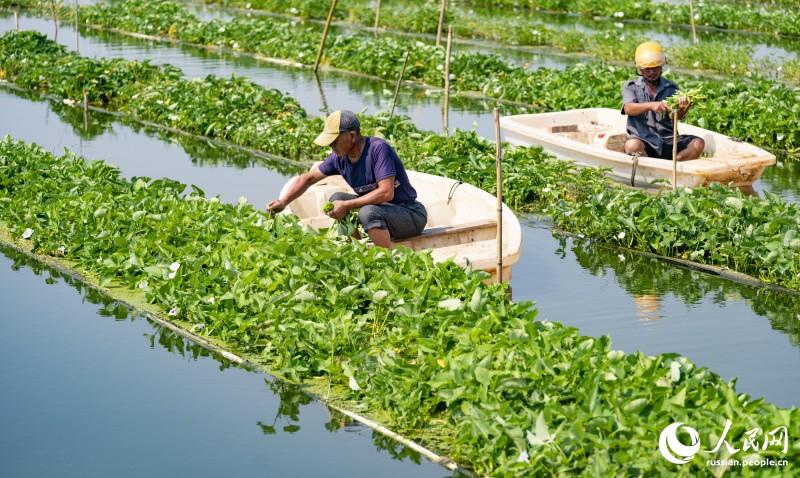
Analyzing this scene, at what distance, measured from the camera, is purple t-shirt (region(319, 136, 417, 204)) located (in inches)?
340

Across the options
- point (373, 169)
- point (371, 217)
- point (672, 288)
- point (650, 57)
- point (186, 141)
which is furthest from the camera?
point (186, 141)

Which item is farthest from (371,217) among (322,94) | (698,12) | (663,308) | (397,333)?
(698,12)

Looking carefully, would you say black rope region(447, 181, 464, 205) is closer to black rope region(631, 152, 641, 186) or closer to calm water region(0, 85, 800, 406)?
calm water region(0, 85, 800, 406)

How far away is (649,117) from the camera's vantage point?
11594mm

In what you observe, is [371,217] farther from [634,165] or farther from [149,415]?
[634,165]

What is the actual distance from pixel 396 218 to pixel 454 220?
3.71 feet

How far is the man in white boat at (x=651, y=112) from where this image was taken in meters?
11.4

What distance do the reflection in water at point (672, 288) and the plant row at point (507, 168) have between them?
0.47 ft

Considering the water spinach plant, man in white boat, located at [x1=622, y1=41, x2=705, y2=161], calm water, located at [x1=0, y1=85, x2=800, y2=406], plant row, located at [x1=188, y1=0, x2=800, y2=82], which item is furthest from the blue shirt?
plant row, located at [x1=188, y1=0, x2=800, y2=82]

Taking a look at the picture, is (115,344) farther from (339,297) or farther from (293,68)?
(293,68)

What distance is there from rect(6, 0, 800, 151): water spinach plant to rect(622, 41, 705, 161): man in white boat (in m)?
1.27

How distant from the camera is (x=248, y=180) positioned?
12.7 metres

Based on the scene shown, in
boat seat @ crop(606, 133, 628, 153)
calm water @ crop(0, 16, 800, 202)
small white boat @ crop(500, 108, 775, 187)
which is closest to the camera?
small white boat @ crop(500, 108, 775, 187)

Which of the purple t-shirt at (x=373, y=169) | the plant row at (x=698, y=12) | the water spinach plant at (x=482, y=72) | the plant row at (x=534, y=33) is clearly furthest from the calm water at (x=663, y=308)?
the plant row at (x=698, y=12)
